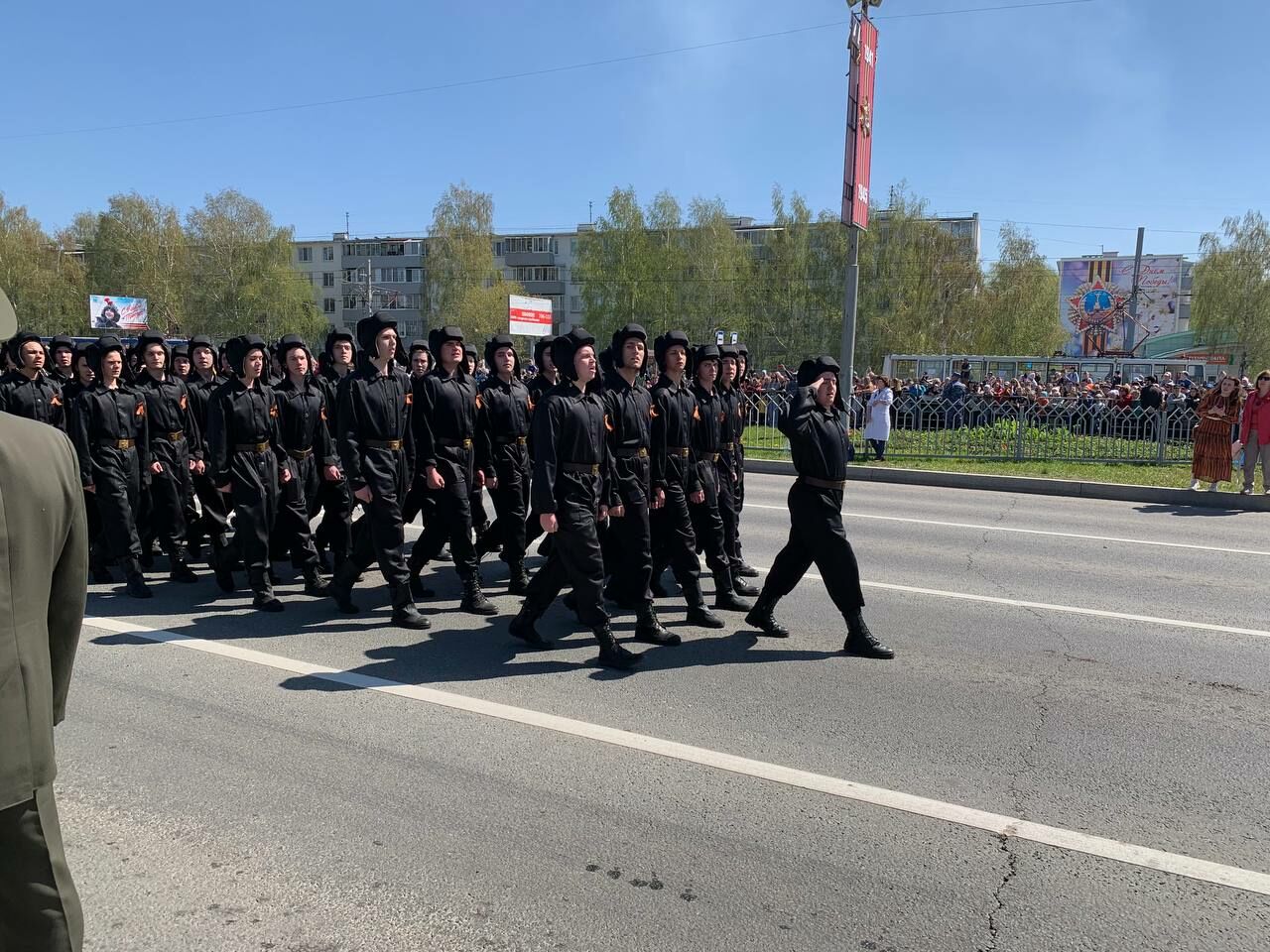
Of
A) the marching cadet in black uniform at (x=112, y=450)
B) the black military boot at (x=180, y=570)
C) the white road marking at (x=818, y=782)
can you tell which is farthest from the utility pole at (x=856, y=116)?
the white road marking at (x=818, y=782)

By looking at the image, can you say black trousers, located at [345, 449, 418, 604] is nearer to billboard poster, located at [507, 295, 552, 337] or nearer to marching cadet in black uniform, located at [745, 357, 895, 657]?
marching cadet in black uniform, located at [745, 357, 895, 657]

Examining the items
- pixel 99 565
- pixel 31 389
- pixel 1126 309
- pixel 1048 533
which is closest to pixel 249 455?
pixel 99 565

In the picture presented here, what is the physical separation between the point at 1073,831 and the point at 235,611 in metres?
5.62

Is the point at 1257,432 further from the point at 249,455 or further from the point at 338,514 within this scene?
the point at 249,455

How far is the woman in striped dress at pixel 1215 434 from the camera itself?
13.9 m

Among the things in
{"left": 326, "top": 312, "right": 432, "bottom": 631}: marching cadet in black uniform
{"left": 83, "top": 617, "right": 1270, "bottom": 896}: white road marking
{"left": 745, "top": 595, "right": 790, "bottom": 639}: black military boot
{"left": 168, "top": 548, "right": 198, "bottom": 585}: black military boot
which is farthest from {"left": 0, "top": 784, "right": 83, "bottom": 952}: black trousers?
{"left": 168, "top": 548, "right": 198, "bottom": 585}: black military boot

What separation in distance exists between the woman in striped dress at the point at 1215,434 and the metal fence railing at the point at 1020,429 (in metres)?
2.69

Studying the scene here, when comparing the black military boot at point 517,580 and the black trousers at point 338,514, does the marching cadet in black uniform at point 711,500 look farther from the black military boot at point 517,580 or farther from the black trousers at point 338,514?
the black trousers at point 338,514

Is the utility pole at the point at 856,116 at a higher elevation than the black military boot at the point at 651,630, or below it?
higher

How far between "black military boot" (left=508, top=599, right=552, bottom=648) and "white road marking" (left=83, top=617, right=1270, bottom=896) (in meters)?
0.96

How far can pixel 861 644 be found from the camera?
5.95 m

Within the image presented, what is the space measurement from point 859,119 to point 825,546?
10.2 m

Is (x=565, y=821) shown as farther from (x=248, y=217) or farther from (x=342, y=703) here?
(x=248, y=217)

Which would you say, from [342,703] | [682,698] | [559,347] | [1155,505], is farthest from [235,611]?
[1155,505]
